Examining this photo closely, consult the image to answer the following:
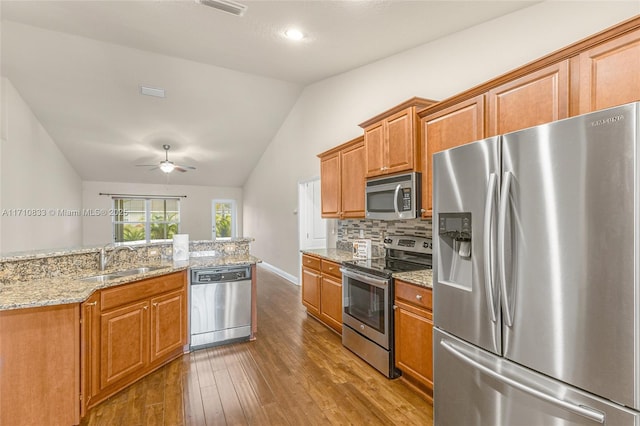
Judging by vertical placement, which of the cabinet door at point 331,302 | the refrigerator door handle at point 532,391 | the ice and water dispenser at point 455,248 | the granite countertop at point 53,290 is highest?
the ice and water dispenser at point 455,248

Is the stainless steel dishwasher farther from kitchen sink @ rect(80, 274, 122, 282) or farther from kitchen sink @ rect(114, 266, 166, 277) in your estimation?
kitchen sink @ rect(80, 274, 122, 282)

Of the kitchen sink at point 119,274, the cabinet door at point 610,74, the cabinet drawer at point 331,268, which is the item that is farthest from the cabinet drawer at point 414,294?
the kitchen sink at point 119,274

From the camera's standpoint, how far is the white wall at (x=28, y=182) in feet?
14.5

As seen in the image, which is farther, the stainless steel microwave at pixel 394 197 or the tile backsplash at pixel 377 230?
the tile backsplash at pixel 377 230

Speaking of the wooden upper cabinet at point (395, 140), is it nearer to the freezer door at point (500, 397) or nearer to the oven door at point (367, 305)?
the oven door at point (367, 305)

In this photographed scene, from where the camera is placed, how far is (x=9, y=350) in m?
1.81

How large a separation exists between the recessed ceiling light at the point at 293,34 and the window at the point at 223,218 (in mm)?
7514

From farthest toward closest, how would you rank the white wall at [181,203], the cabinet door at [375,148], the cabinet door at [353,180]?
the white wall at [181,203], the cabinet door at [353,180], the cabinet door at [375,148]

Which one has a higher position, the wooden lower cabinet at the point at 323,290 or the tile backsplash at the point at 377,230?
the tile backsplash at the point at 377,230

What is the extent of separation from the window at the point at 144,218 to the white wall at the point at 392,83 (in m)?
3.27

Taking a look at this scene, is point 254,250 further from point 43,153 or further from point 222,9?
point 222,9

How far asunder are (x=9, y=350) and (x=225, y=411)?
139cm

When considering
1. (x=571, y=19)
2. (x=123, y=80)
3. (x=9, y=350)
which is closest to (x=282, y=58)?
(x=123, y=80)

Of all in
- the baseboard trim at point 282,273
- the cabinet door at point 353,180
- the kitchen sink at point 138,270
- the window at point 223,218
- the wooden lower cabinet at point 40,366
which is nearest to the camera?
the wooden lower cabinet at point 40,366
